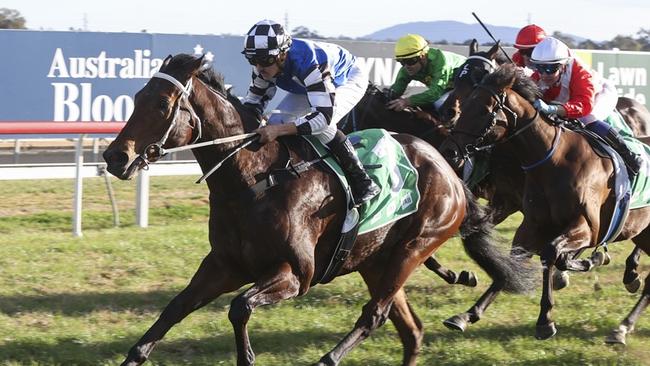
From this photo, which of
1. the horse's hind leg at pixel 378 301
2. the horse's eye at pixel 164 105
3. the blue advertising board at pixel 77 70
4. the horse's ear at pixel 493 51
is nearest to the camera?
the horse's eye at pixel 164 105

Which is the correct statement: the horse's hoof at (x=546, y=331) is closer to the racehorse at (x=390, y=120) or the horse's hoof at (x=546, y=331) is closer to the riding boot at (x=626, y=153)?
the riding boot at (x=626, y=153)

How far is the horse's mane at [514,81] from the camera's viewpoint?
6.53 m

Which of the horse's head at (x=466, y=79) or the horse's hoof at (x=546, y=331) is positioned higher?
the horse's head at (x=466, y=79)

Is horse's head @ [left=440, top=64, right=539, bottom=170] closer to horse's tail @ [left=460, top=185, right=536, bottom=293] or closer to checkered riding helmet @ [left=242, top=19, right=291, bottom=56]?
horse's tail @ [left=460, top=185, right=536, bottom=293]

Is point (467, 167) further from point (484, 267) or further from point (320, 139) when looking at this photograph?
point (320, 139)

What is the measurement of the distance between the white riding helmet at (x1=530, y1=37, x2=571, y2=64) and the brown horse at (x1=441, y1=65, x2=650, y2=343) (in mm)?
196

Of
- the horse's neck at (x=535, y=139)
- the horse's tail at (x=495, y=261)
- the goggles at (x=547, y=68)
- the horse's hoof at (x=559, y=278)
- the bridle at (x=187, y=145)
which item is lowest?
the horse's hoof at (x=559, y=278)

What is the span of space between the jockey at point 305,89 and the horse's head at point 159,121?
380 mm

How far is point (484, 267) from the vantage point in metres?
6.42

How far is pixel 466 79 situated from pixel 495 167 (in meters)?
0.70

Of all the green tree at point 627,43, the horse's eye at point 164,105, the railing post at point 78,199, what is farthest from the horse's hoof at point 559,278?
the green tree at point 627,43

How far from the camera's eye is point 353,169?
5504 mm

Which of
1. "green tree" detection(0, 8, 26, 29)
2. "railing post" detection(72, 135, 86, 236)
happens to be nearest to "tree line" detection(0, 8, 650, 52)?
"green tree" detection(0, 8, 26, 29)

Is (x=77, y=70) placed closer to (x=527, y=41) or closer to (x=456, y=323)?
(x=527, y=41)
